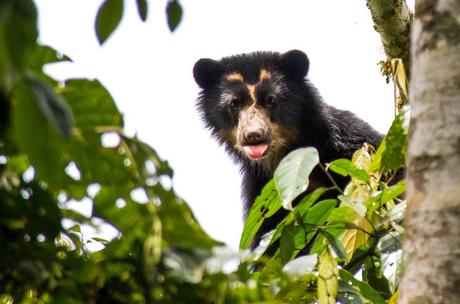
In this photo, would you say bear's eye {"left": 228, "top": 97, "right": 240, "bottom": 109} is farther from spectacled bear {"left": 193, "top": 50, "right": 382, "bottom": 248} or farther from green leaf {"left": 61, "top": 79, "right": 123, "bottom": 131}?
green leaf {"left": 61, "top": 79, "right": 123, "bottom": 131}

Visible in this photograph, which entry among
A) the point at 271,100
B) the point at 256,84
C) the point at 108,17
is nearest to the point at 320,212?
the point at 108,17

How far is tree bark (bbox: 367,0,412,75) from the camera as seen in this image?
6195mm

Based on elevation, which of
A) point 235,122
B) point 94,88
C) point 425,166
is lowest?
point 235,122

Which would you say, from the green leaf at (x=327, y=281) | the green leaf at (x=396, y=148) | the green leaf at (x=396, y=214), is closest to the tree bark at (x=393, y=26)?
the green leaf at (x=396, y=214)

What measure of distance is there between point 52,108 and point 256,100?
756cm

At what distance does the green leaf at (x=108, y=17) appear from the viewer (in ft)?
4.24

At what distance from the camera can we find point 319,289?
2.56 m

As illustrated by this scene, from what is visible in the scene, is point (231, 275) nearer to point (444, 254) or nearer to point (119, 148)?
point (119, 148)

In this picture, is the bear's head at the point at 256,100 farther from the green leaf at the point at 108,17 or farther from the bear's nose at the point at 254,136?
the green leaf at the point at 108,17

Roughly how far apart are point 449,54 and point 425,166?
287mm

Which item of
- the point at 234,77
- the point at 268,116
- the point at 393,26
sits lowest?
the point at 268,116

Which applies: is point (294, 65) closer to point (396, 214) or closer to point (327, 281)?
point (396, 214)

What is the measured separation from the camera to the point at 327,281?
2.57m

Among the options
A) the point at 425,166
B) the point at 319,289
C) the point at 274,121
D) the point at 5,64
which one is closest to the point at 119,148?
the point at 5,64
